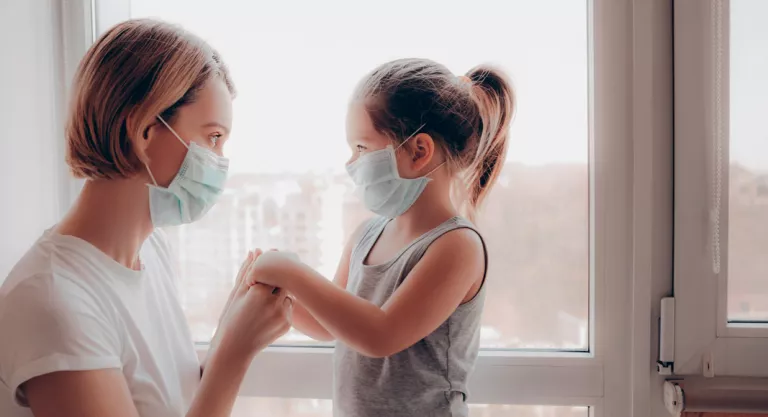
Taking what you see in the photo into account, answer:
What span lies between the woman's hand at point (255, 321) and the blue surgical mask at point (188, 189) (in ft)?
0.58

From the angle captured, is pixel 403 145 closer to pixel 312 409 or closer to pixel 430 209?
pixel 430 209

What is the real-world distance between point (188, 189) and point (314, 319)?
1.26 feet

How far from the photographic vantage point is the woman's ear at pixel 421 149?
1062 millimetres

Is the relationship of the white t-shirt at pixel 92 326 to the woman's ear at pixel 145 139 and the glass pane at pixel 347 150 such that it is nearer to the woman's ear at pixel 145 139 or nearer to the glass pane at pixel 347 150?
the woman's ear at pixel 145 139

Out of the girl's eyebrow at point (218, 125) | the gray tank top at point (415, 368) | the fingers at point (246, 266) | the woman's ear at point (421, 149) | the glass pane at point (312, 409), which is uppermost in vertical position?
the girl's eyebrow at point (218, 125)

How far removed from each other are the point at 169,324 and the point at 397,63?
2.17 ft

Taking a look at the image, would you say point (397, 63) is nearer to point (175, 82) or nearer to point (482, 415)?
point (175, 82)

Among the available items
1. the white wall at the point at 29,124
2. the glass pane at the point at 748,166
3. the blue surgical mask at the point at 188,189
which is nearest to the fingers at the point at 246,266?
the blue surgical mask at the point at 188,189

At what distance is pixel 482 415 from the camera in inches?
51.2

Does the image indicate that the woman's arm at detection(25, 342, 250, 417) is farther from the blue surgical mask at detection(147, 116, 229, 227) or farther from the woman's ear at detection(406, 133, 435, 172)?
the woman's ear at detection(406, 133, 435, 172)

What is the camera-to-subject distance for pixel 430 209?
3.62 feet

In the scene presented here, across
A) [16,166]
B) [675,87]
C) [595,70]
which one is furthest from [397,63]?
[16,166]

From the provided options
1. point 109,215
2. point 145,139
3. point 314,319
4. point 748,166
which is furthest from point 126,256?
point 748,166

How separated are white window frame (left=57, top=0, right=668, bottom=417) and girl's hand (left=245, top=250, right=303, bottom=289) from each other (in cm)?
51
